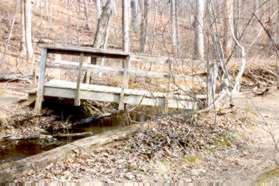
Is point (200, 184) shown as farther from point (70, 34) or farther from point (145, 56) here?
point (70, 34)

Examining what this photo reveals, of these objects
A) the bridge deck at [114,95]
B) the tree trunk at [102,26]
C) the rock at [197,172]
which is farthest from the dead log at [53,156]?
the tree trunk at [102,26]

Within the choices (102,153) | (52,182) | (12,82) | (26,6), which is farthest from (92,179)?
(26,6)

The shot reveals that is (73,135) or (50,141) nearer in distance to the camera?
(50,141)

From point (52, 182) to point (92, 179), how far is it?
1.89 ft

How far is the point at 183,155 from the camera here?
698 centimetres

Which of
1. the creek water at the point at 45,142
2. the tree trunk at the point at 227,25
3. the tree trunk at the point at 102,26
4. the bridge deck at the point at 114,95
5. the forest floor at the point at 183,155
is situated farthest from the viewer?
the tree trunk at the point at 102,26

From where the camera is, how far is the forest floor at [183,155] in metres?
5.96

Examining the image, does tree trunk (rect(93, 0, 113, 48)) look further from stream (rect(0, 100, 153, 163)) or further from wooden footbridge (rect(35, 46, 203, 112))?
stream (rect(0, 100, 153, 163))

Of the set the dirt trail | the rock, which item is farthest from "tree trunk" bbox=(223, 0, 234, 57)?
the rock

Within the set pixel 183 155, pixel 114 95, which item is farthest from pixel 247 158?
pixel 114 95

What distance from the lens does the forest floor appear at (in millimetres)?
5957

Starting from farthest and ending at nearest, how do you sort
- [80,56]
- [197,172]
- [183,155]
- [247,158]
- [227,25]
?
1. [227,25]
2. [80,56]
3. [183,155]
4. [247,158]
5. [197,172]

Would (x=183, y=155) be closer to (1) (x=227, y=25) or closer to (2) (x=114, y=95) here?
(2) (x=114, y=95)

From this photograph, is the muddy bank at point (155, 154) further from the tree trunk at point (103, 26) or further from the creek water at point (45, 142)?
the tree trunk at point (103, 26)
